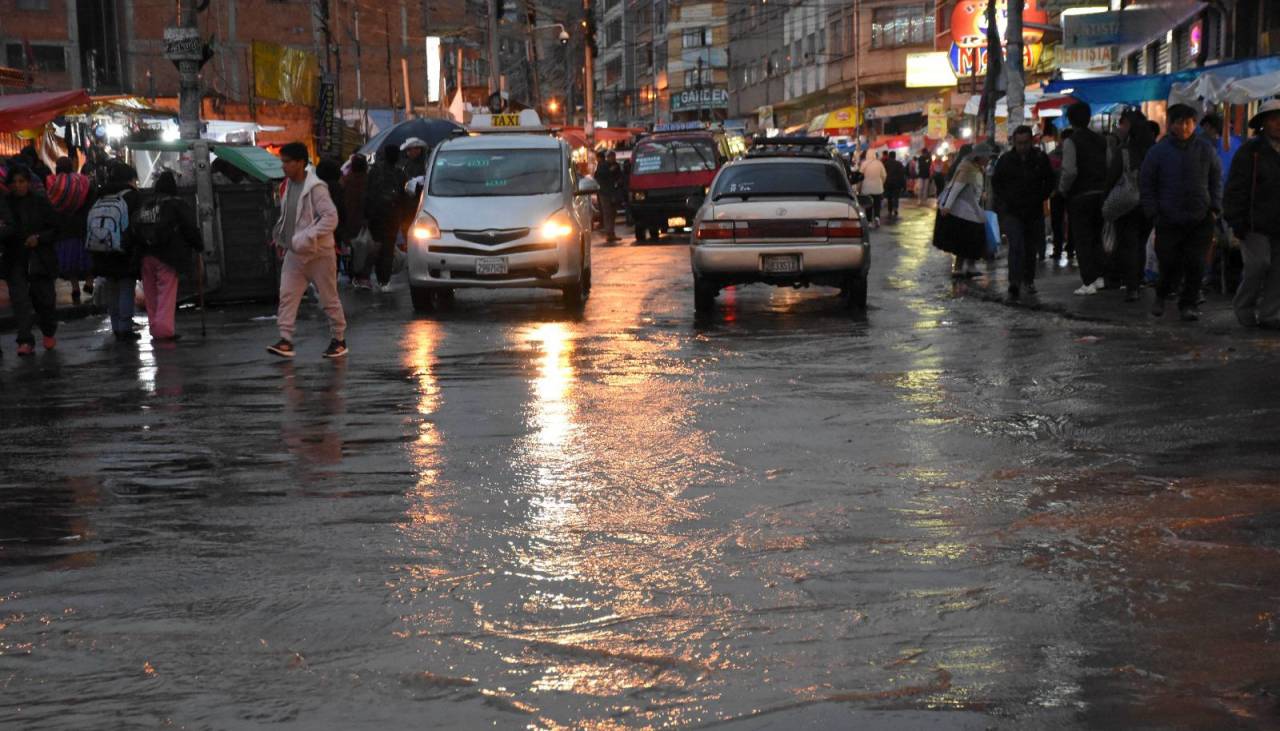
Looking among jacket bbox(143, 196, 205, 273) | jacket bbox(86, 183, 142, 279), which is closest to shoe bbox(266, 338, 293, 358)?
jacket bbox(143, 196, 205, 273)

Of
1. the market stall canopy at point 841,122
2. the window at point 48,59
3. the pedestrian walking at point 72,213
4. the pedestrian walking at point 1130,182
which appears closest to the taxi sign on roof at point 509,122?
the pedestrian walking at point 72,213

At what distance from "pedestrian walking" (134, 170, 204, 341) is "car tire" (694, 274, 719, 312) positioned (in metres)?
5.17

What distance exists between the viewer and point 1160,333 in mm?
14133

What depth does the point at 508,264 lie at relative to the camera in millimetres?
18125

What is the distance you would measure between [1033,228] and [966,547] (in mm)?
12178

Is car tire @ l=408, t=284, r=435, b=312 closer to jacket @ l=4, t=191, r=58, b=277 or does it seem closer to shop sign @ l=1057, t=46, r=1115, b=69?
jacket @ l=4, t=191, r=58, b=277

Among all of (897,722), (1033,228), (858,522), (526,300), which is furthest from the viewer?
(526,300)

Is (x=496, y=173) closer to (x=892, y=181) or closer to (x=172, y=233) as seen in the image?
(x=172, y=233)

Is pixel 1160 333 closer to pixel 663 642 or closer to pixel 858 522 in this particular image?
pixel 858 522

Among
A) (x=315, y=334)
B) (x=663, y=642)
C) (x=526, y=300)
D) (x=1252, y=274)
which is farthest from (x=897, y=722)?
(x=526, y=300)

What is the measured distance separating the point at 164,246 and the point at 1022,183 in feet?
29.9

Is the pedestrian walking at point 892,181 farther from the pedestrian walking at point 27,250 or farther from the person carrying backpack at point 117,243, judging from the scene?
the pedestrian walking at point 27,250

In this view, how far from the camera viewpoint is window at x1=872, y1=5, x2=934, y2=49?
7625cm

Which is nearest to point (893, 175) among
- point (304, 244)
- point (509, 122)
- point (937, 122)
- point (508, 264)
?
point (509, 122)
